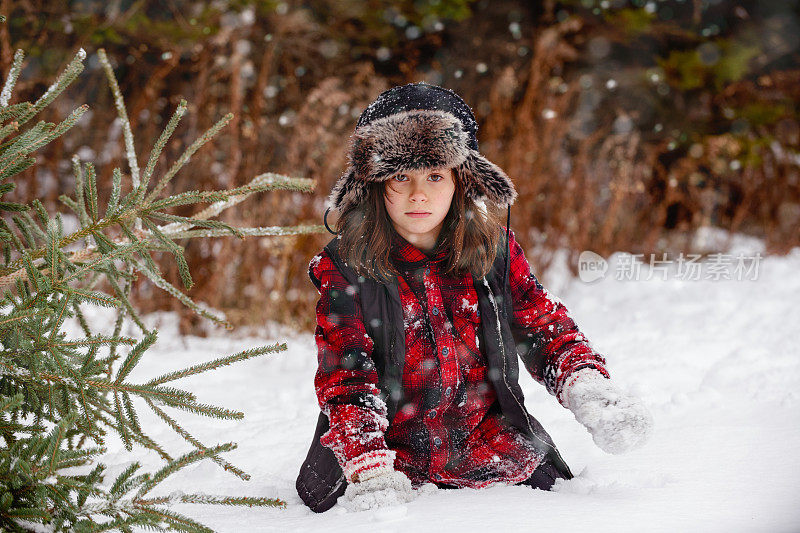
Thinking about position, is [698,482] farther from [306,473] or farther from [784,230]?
[784,230]

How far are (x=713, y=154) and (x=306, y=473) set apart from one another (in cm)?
713

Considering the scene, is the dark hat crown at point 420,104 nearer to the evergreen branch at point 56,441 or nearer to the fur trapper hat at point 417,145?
the fur trapper hat at point 417,145

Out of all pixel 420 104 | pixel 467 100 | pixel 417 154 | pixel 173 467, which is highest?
pixel 467 100

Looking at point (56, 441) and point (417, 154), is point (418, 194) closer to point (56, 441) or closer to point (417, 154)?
point (417, 154)

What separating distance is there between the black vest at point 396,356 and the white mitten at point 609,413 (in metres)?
0.18

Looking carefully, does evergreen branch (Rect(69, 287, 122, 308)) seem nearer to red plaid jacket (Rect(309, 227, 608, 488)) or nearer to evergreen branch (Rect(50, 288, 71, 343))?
evergreen branch (Rect(50, 288, 71, 343))

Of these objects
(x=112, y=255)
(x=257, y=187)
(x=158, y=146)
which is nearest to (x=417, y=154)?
(x=257, y=187)

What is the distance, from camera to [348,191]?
76.2 inches

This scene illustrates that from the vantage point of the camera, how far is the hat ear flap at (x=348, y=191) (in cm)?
191

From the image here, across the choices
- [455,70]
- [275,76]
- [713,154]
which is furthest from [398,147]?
[713,154]

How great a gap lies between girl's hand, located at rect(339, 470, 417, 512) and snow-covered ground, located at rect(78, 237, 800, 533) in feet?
0.10

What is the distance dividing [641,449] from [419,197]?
1.16 meters

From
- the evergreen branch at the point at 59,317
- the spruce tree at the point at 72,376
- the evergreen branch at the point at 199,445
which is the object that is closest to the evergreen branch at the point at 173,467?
the spruce tree at the point at 72,376

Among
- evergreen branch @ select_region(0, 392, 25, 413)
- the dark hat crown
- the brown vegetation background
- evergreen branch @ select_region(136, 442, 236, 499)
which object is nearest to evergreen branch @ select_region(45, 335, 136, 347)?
evergreen branch @ select_region(0, 392, 25, 413)
